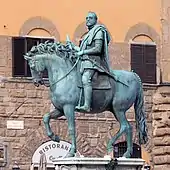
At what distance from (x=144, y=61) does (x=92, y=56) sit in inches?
371

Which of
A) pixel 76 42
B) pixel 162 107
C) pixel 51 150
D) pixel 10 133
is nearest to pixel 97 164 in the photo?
pixel 51 150

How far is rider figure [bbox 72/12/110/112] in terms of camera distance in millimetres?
12070

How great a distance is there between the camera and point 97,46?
485 inches

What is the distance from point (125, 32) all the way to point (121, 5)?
29.9 inches

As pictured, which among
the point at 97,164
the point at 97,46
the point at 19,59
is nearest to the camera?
the point at 97,164

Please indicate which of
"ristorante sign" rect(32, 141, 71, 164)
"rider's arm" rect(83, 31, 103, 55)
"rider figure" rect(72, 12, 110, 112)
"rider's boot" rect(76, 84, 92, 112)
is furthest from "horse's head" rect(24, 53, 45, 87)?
"ristorante sign" rect(32, 141, 71, 164)

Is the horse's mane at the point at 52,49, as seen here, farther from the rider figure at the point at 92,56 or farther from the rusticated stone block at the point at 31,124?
the rusticated stone block at the point at 31,124

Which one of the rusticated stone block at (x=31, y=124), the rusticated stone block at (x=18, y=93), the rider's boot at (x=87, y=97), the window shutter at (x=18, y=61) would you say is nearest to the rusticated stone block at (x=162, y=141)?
the rusticated stone block at (x=31, y=124)

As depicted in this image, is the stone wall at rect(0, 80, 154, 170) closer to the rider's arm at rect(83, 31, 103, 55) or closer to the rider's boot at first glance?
the rider's arm at rect(83, 31, 103, 55)

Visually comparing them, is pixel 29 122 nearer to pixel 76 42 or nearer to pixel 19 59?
pixel 19 59

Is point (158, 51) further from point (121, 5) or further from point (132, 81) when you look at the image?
point (132, 81)

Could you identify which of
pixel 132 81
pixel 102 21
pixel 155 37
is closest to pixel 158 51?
pixel 155 37

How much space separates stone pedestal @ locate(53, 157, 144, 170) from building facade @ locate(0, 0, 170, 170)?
8555 mm

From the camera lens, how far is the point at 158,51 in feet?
71.7
